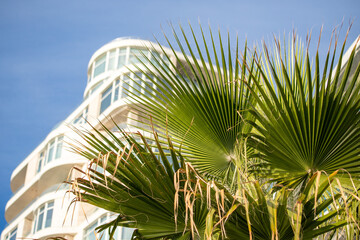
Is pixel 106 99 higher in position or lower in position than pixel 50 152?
higher

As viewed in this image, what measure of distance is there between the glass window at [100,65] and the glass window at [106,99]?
13.7 feet

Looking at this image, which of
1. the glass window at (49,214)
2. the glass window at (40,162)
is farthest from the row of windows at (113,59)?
the glass window at (49,214)

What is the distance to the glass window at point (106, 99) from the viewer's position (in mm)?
31000

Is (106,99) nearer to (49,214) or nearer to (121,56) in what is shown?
(121,56)

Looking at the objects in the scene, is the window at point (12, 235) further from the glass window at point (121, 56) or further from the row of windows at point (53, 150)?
the glass window at point (121, 56)

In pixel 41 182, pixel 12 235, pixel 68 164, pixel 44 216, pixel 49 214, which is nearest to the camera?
pixel 49 214

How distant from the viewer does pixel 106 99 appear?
1238 inches

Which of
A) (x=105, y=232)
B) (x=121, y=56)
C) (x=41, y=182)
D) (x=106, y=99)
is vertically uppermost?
(x=121, y=56)

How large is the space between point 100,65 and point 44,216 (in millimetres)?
10503

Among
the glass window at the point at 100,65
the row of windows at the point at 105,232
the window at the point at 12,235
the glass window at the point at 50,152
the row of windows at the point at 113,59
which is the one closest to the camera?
the row of windows at the point at 105,232

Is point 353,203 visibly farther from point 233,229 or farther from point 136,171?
point 136,171

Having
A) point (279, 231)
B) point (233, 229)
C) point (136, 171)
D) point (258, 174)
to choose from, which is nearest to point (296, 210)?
point (279, 231)

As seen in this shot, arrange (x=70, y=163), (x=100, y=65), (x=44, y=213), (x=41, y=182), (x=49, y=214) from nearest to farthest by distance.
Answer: (x=49, y=214) < (x=44, y=213) < (x=70, y=163) < (x=41, y=182) < (x=100, y=65)

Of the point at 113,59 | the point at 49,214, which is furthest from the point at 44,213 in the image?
the point at 113,59
